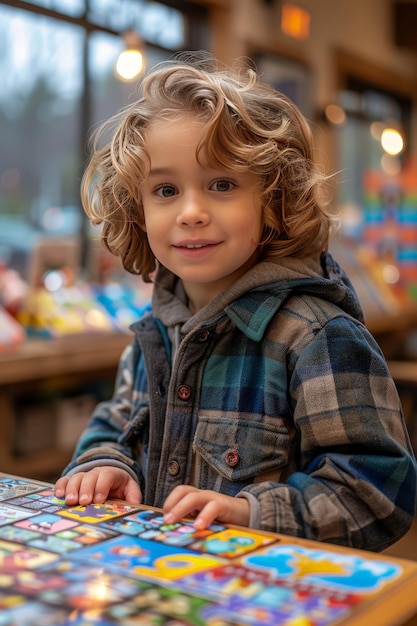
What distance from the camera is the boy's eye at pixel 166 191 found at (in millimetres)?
1397

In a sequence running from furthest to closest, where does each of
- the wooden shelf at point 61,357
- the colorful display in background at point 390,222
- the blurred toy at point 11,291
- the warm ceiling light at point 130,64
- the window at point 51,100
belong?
the colorful display in background at point 390,222 → the window at point 51,100 → the warm ceiling light at point 130,64 → the blurred toy at point 11,291 → the wooden shelf at point 61,357

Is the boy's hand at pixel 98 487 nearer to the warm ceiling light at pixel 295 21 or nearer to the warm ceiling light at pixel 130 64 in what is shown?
the warm ceiling light at pixel 130 64

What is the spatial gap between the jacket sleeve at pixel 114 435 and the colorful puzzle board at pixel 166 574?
300 mm

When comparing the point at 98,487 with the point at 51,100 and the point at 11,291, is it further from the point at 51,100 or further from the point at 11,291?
the point at 51,100

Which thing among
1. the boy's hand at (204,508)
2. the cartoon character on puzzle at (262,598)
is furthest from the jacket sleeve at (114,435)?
the cartoon character on puzzle at (262,598)

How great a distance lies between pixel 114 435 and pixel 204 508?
1.62 feet

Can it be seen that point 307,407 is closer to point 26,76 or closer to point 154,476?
point 154,476

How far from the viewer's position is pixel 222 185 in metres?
1.38

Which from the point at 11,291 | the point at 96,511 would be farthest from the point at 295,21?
the point at 96,511

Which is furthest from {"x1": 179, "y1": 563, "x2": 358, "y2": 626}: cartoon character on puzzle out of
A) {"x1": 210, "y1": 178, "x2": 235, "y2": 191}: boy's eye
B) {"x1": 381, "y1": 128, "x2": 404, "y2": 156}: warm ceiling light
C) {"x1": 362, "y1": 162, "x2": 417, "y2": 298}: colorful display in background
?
{"x1": 362, "y1": 162, "x2": 417, "y2": 298}: colorful display in background

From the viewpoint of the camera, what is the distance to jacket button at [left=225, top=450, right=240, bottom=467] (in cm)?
133

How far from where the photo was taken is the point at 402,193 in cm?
721

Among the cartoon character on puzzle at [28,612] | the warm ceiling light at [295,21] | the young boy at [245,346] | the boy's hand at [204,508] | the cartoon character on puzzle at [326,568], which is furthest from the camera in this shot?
the warm ceiling light at [295,21]

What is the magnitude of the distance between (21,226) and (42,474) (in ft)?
4.38
